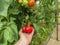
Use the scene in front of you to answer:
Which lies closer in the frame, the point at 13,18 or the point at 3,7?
the point at 3,7

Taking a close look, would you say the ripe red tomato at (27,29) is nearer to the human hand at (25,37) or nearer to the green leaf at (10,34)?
the human hand at (25,37)

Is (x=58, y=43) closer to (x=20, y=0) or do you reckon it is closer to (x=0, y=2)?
(x=20, y=0)

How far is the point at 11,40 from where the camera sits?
152cm

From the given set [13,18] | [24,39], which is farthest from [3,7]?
[24,39]

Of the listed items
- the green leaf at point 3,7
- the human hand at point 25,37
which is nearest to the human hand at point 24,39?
the human hand at point 25,37

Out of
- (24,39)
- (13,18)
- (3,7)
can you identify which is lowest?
(24,39)

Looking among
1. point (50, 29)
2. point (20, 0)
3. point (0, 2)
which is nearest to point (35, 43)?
point (50, 29)

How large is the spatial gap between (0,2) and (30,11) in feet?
1.29

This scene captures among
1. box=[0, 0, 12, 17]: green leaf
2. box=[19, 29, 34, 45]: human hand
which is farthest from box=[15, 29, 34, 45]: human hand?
box=[0, 0, 12, 17]: green leaf

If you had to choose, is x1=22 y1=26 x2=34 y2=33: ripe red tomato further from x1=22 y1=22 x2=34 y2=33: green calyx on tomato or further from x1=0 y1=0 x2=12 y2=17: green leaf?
x1=0 y1=0 x2=12 y2=17: green leaf

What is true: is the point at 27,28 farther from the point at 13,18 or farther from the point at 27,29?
the point at 13,18

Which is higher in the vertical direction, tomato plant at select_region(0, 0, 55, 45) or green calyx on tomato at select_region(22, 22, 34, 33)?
tomato plant at select_region(0, 0, 55, 45)

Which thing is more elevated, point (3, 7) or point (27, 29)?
point (3, 7)

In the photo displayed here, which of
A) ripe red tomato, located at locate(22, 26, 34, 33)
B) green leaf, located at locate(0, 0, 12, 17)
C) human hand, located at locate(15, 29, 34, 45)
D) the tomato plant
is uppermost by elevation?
green leaf, located at locate(0, 0, 12, 17)
